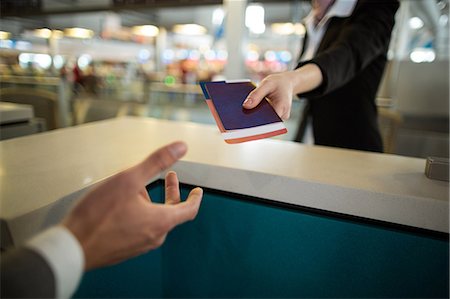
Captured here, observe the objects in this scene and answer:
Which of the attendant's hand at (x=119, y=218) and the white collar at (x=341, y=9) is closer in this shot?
the attendant's hand at (x=119, y=218)

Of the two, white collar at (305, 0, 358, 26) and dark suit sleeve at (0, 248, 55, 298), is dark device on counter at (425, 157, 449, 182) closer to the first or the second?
white collar at (305, 0, 358, 26)

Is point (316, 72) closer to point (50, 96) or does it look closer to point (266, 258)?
point (266, 258)

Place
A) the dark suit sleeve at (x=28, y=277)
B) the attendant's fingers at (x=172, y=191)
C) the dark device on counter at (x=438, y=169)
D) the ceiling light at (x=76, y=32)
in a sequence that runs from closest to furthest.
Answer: the dark suit sleeve at (x=28, y=277)
the attendant's fingers at (x=172, y=191)
the dark device on counter at (x=438, y=169)
the ceiling light at (x=76, y=32)

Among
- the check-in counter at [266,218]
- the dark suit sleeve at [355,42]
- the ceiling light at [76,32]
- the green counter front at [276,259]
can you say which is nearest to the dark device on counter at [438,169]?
the check-in counter at [266,218]

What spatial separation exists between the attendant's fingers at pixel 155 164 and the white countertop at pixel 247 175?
22 centimetres

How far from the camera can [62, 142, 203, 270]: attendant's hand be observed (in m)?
0.35

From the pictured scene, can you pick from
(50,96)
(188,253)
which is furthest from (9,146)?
(50,96)

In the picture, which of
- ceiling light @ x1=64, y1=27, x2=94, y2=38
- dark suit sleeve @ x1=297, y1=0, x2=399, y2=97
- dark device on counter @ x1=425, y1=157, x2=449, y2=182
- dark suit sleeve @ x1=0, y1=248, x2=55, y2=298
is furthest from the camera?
ceiling light @ x1=64, y1=27, x2=94, y2=38

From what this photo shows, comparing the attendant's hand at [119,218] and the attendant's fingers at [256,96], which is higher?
the attendant's fingers at [256,96]

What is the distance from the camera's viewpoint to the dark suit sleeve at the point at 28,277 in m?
0.33

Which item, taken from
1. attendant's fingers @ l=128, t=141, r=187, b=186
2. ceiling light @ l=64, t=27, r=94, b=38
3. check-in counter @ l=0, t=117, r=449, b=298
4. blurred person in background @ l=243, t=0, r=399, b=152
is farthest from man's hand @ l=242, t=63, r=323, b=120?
ceiling light @ l=64, t=27, r=94, b=38

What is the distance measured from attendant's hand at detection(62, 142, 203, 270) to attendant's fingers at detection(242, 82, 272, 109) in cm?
26

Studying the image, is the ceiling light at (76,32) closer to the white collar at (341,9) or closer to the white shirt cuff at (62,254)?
the white collar at (341,9)

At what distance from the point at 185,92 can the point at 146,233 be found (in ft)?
26.5
